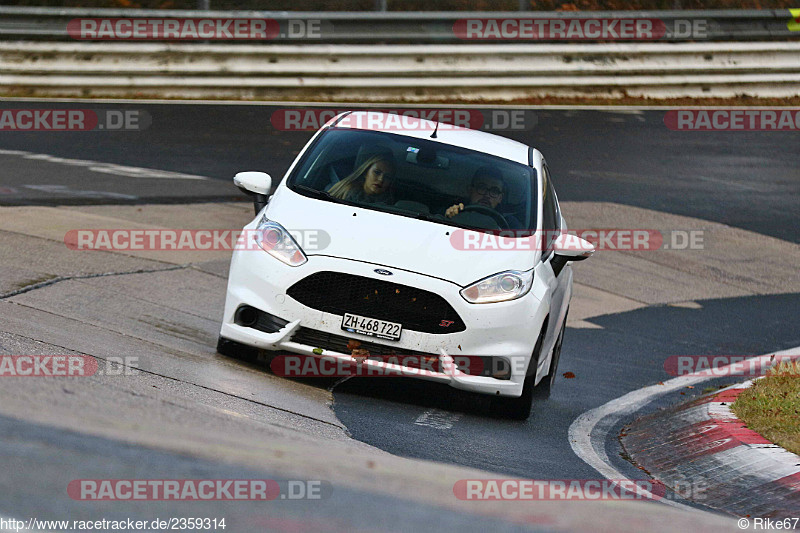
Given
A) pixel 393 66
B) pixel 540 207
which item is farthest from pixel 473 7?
pixel 540 207

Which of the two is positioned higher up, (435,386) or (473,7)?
(473,7)

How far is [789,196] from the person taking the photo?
18.2 m

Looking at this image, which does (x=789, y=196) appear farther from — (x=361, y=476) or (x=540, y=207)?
(x=361, y=476)

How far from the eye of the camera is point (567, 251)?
8055mm

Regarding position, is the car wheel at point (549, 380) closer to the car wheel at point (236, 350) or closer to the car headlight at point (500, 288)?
the car headlight at point (500, 288)

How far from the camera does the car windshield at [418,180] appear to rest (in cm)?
803

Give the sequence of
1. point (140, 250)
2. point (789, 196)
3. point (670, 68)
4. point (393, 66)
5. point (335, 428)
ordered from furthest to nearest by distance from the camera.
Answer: point (670, 68) < point (393, 66) < point (789, 196) < point (140, 250) < point (335, 428)

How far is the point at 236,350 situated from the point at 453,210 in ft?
5.65

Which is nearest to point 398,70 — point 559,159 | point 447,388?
point 559,159

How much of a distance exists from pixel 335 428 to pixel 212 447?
1762mm
